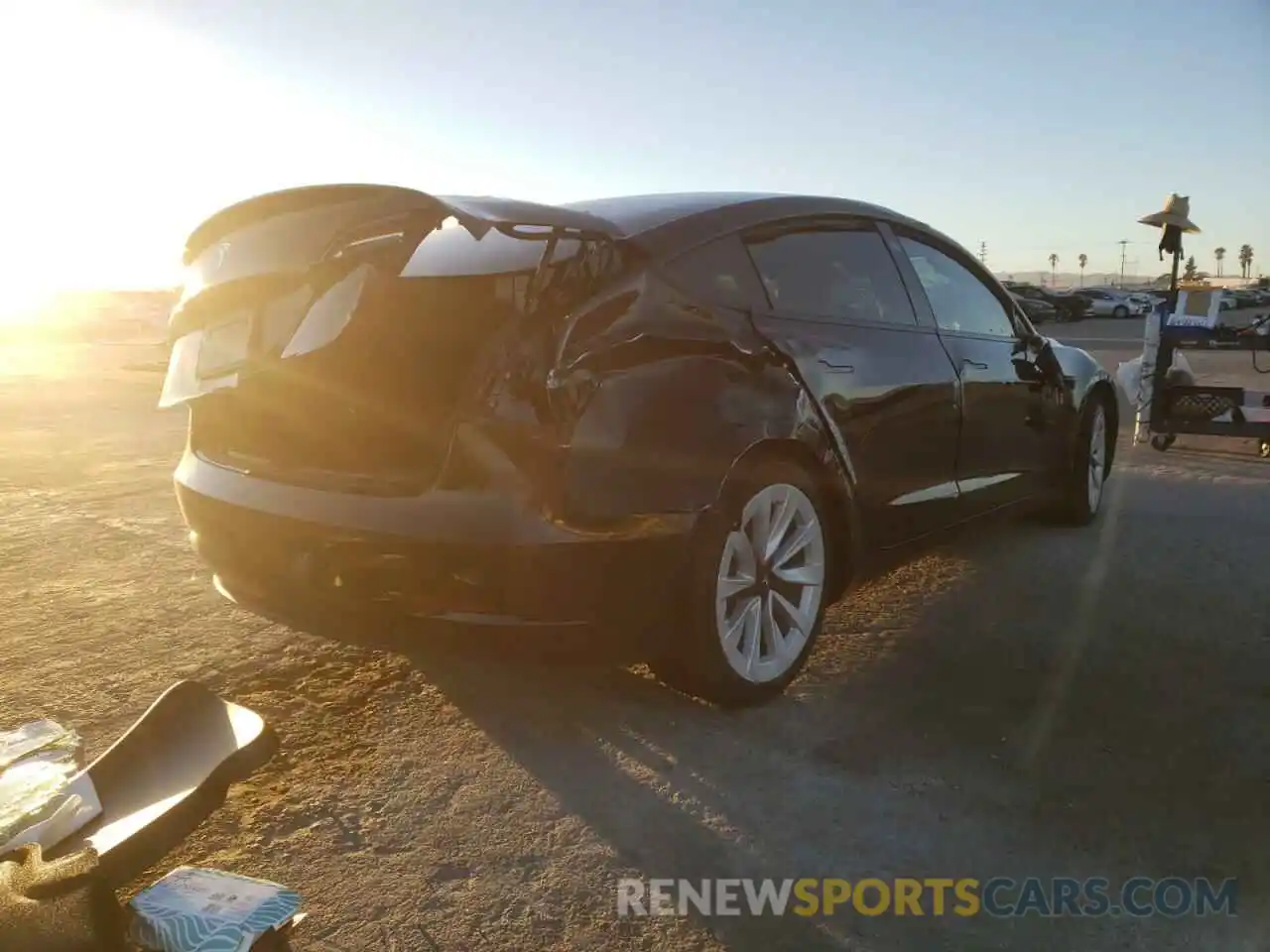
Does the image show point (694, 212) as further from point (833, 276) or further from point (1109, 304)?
point (1109, 304)

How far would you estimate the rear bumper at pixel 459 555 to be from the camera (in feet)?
8.64

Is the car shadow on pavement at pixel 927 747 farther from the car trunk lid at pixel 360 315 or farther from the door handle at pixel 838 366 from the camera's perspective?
the door handle at pixel 838 366

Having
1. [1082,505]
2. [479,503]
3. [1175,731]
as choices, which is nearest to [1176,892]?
[1175,731]

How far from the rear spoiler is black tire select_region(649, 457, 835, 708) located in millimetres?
Result: 845

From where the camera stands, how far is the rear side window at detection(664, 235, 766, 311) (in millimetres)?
3055

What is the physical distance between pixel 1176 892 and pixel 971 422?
2.30 meters

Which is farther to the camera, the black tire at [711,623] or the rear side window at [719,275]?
the rear side window at [719,275]

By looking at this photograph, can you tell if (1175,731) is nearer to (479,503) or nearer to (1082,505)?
(479,503)

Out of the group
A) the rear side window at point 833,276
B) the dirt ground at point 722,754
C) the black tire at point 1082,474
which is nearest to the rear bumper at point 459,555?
the dirt ground at point 722,754

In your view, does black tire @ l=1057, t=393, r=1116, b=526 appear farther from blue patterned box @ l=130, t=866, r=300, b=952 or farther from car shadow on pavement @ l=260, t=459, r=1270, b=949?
blue patterned box @ l=130, t=866, r=300, b=952

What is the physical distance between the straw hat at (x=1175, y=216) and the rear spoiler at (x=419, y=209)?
788 cm

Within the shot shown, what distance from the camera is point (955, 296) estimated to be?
4.44 m
